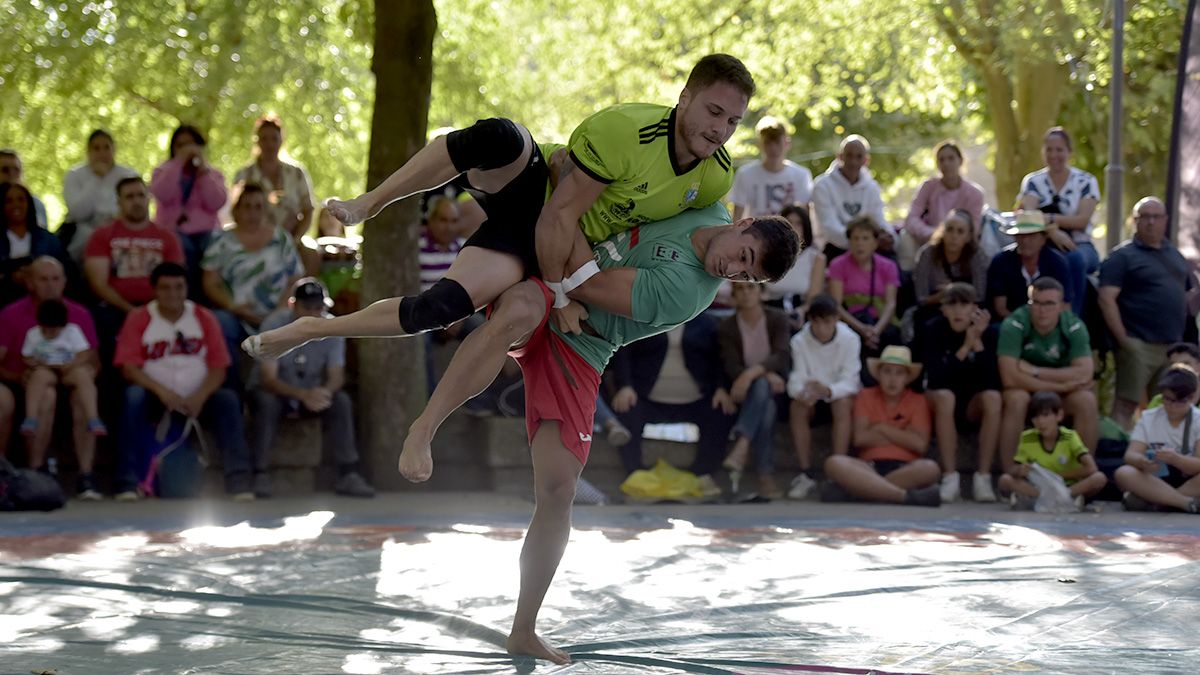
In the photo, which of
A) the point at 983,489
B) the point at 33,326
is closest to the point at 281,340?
the point at 33,326

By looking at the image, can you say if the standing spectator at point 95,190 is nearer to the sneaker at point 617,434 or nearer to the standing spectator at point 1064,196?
the sneaker at point 617,434

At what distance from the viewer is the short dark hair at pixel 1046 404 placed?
8.89 meters

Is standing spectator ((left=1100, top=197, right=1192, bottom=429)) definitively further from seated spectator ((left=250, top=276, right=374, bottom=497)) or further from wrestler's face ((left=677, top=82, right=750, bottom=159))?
wrestler's face ((left=677, top=82, right=750, bottom=159))

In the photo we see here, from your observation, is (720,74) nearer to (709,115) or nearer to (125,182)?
(709,115)

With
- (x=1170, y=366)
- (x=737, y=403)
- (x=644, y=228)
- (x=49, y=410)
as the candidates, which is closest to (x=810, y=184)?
(x=737, y=403)

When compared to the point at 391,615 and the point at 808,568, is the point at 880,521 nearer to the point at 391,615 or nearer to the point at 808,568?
the point at 808,568

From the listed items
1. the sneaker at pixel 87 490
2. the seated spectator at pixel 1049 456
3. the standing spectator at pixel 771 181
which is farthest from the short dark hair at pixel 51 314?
the seated spectator at pixel 1049 456

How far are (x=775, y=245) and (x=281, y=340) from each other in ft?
5.27

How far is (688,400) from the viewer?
9.59 meters

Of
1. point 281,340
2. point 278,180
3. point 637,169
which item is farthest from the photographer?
point 278,180

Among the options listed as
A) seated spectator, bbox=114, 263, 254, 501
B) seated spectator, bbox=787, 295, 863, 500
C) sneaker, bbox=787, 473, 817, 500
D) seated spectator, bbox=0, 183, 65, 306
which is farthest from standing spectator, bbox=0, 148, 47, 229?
sneaker, bbox=787, 473, 817, 500

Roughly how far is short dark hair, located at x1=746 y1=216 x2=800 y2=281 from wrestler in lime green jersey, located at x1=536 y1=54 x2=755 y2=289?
29 centimetres

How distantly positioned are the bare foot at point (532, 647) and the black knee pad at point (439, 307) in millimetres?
972

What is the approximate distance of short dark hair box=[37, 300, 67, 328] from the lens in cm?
864
